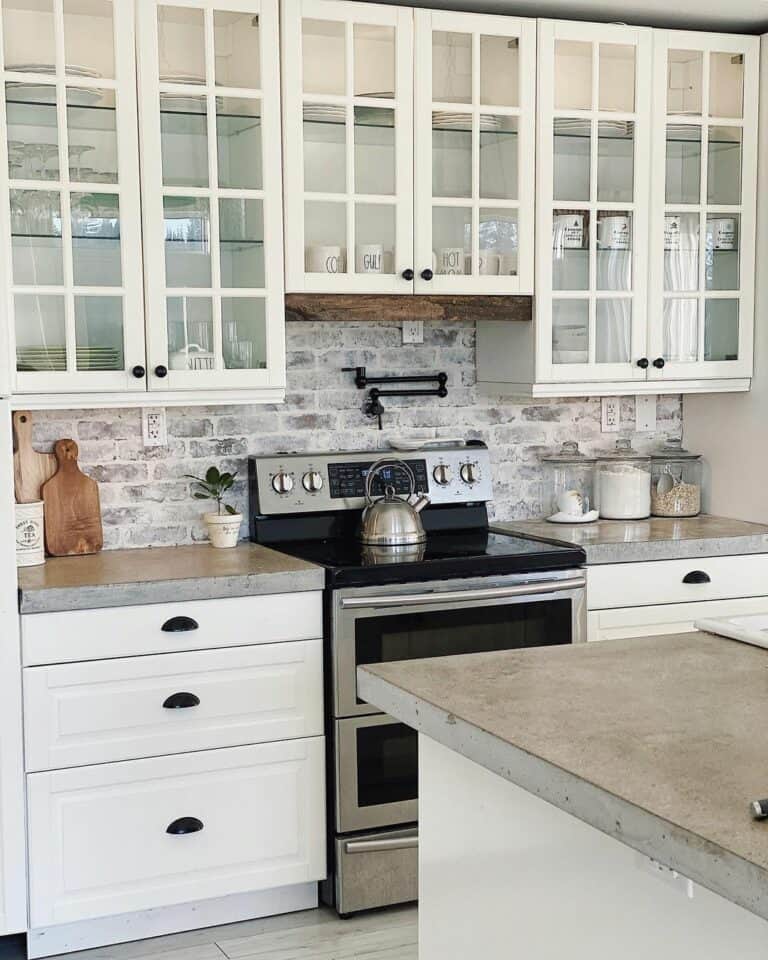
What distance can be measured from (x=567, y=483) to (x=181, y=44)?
185 cm

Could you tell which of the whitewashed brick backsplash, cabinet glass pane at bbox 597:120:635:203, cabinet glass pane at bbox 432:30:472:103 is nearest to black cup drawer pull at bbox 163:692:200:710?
the whitewashed brick backsplash

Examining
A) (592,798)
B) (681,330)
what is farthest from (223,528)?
(592,798)

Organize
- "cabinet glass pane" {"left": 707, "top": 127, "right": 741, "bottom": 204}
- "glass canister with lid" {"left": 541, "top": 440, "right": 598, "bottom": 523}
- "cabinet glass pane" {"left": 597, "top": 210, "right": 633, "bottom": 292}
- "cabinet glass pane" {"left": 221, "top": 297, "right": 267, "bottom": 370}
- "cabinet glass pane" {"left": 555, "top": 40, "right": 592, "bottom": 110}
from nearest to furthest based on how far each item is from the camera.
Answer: "cabinet glass pane" {"left": 221, "top": 297, "right": 267, "bottom": 370} → "cabinet glass pane" {"left": 555, "top": 40, "right": 592, "bottom": 110} → "cabinet glass pane" {"left": 597, "top": 210, "right": 633, "bottom": 292} → "cabinet glass pane" {"left": 707, "top": 127, "right": 741, "bottom": 204} → "glass canister with lid" {"left": 541, "top": 440, "right": 598, "bottom": 523}

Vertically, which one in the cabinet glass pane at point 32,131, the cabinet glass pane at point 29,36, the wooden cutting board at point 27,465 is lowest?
the wooden cutting board at point 27,465

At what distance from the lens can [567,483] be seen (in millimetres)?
4219

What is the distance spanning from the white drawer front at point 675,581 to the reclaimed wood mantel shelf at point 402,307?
819 mm

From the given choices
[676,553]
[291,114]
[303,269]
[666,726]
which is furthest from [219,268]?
[666,726]

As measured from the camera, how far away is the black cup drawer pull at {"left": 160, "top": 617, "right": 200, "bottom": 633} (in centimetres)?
314

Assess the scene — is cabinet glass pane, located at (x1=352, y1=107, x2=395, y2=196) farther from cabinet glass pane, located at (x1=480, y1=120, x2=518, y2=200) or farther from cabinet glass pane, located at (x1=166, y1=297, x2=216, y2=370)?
cabinet glass pane, located at (x1=166, y1=297, x2=216, y2=370)

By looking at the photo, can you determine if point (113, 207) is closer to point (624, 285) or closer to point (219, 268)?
point (219, 268)

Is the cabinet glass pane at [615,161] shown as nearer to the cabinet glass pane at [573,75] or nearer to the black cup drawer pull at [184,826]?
the cabinet glass pane at [573,75]

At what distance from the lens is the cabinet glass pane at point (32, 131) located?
10.6ft

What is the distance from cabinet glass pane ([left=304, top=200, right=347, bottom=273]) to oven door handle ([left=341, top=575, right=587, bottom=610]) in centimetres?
95

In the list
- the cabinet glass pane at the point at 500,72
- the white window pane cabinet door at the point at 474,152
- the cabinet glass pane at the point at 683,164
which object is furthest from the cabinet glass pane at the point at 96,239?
the cabinet glass pane at the point at 683,164
